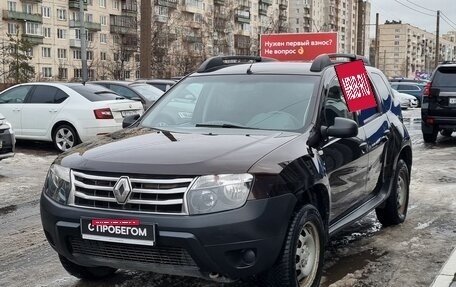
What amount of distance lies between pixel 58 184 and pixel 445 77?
11515 mm

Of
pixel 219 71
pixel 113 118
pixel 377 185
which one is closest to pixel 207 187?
pixel 219 71

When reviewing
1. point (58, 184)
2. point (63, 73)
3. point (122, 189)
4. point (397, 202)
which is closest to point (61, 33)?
point (63, 73)

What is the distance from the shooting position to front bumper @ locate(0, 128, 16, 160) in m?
8.91

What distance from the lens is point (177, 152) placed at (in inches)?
148

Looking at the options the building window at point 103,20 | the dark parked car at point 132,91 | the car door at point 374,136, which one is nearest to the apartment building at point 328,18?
the building window at point 103,20

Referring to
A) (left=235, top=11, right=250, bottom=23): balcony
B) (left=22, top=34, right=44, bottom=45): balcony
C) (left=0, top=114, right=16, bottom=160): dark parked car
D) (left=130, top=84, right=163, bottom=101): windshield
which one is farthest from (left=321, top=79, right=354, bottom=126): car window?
(left=235, top=11, right=250, bottom=23): balcony

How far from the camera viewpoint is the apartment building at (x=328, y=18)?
118 m

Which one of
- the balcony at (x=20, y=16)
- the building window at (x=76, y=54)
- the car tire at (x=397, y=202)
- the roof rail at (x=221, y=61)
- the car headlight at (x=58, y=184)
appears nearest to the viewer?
the car headlight at (x=58, y=184)

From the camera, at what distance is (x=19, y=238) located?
5.85 m

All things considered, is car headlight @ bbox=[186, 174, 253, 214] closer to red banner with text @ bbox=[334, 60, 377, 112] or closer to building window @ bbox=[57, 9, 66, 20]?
red banner with text @ bbox=[334, 60, 377, 112]

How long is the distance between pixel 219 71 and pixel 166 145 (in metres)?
1.59

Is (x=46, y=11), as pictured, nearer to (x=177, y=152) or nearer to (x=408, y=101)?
(x=408, y=101)

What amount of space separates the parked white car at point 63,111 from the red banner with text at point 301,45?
40.5 feet

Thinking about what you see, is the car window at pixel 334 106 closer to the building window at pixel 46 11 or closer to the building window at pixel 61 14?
the building window at pixel 46 11
